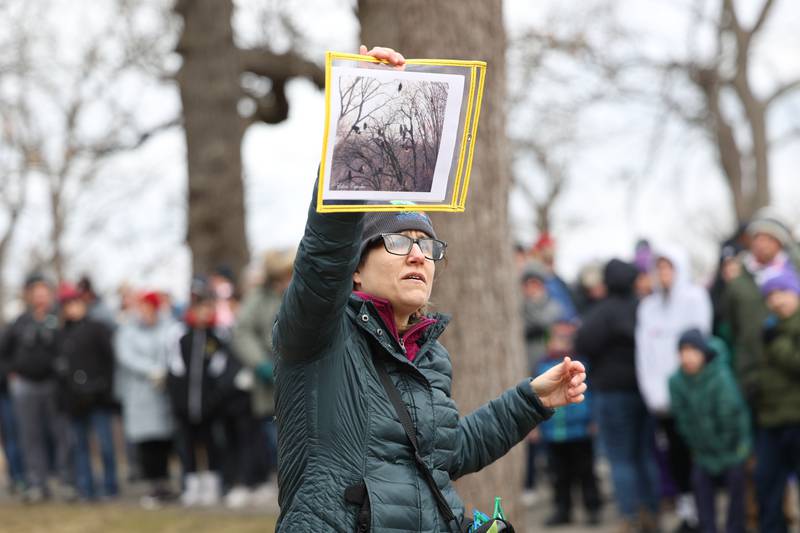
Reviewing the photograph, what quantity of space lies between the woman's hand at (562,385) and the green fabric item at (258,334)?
21.6 ft

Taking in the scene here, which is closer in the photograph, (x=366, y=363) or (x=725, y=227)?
(x=366, y=363)

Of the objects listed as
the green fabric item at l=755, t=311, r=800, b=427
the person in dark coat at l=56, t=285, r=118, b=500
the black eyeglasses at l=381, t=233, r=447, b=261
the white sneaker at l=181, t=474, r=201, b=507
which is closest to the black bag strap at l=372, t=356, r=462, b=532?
the black eyeglasses at l=381, t=233, r=447, b=261

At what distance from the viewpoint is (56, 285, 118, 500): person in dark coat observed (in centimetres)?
1150

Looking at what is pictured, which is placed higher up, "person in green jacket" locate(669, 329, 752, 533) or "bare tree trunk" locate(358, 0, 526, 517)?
"bare tree trunk" locate(358, 0, 526, 517)

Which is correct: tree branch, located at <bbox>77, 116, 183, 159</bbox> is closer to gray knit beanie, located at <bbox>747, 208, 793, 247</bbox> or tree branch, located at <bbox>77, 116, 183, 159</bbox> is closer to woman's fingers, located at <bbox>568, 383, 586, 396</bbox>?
gray knit beanie, located at <bbox>747, 208, 793, 247</bbox>

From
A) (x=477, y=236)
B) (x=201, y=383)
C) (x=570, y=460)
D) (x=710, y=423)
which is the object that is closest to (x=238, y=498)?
(x=201, y=383)

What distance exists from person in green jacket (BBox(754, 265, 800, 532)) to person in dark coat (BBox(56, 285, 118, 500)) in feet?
21.5

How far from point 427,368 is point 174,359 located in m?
7.55

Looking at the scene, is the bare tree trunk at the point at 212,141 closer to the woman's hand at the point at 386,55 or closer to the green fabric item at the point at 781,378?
the green fabric item at the point at 781,378

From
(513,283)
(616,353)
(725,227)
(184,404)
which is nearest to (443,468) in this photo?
(513,283)

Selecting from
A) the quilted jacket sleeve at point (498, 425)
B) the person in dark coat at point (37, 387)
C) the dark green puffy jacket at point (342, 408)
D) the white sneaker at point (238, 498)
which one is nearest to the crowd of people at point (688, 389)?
the white sneaker at point (238, 498)

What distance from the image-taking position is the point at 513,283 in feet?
19.2

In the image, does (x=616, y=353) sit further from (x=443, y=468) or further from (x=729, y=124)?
(x=729, y=124)

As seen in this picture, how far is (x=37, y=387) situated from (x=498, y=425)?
382 inches
